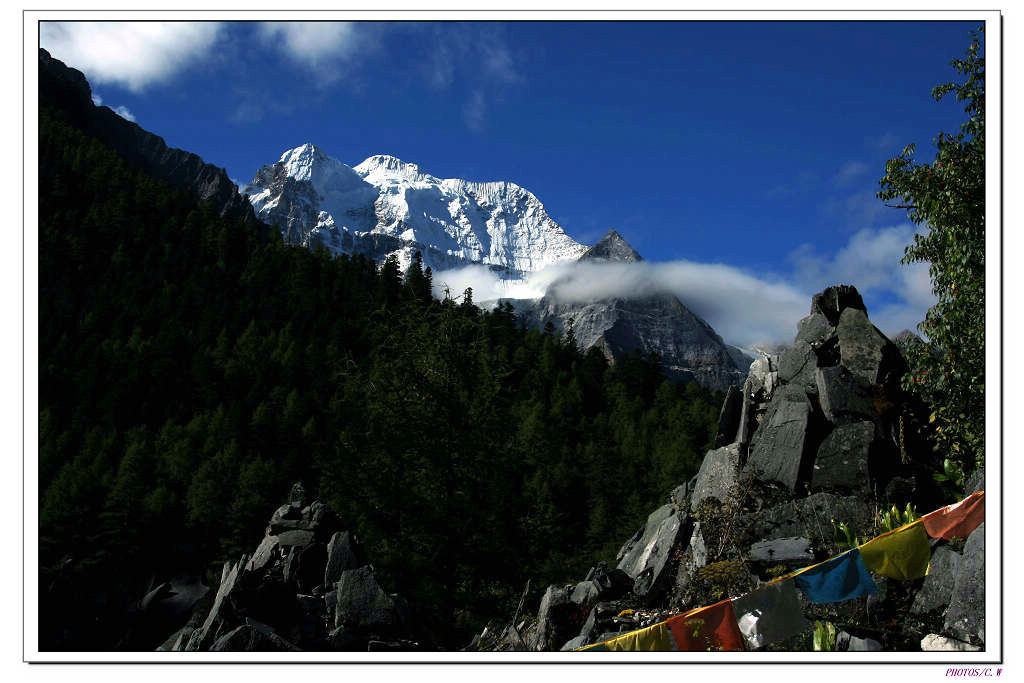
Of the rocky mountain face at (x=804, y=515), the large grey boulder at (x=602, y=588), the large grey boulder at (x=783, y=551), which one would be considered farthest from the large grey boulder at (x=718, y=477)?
the large grey boulder at (x=602, y=588)

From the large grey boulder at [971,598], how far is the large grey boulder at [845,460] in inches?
234

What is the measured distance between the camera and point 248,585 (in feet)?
35.3

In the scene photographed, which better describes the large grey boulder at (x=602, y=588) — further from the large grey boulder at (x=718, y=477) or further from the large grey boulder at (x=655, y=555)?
the large grey boulder at (x=718, y=477)

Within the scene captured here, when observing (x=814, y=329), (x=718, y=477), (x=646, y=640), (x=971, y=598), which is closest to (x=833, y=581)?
(x=971, y=598)

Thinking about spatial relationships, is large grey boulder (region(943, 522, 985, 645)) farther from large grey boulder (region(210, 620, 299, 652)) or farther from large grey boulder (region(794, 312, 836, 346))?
large grey boulder (region(794, 312, 836, 346))

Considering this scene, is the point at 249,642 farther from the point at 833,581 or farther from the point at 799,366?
the point at 799,366

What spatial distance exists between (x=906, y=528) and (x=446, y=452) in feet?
24.5

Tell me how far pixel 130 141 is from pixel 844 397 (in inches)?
8656

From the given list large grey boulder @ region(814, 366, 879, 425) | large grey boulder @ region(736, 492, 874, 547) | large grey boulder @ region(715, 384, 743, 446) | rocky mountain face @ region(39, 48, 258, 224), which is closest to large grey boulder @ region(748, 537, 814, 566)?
large grey boulder @ region(736, 492, 874, 547)

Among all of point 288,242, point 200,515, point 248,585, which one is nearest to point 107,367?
point 200,515

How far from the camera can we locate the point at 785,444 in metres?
15.4

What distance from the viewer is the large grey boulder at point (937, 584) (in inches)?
361

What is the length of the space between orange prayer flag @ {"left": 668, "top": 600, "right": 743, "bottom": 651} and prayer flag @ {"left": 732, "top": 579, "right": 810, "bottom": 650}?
0.48ft
